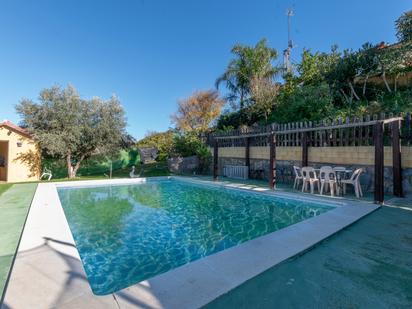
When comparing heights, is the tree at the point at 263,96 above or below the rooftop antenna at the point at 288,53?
below

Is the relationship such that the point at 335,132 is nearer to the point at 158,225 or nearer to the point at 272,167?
the point at 272,167

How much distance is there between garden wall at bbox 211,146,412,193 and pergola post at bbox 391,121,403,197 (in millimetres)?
313

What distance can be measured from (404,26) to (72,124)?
19.4 m

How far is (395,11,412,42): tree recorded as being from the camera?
11602mm

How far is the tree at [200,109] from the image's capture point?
25375mm

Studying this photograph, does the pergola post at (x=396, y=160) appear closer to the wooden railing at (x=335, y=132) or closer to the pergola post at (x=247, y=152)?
the wooden railing at (x=335, y=132)

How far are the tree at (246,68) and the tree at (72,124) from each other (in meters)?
9.75

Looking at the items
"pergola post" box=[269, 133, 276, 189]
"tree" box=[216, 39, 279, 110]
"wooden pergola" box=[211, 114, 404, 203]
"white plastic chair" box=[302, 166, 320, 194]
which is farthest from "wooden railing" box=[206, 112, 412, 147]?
"tree" box=[216, 39, 279, 110]

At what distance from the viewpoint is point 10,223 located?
5145 mm

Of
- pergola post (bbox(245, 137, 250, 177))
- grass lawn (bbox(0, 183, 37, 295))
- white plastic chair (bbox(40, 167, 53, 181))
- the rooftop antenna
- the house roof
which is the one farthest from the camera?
the rooftop antenna

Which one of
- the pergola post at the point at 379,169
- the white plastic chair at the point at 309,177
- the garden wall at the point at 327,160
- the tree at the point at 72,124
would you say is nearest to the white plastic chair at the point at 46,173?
the tree at the point at 72,124

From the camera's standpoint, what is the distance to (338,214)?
5.45 meters

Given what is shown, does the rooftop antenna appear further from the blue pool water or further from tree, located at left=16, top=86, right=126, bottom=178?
tree, located at left=16, top=86, right=126, bottom=178

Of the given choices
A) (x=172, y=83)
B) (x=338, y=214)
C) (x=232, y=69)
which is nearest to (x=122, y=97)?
(x=232, y=69)
